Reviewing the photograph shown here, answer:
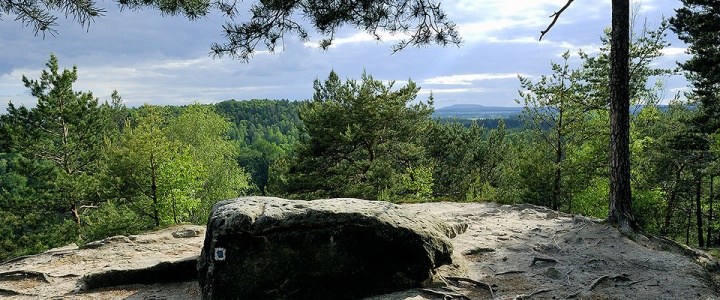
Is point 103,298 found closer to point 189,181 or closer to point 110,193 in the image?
point 189,181

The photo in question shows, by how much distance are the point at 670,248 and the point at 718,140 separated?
11485 millimetres

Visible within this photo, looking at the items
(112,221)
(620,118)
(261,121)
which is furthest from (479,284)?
(261,121)

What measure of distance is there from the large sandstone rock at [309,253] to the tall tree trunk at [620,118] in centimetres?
536

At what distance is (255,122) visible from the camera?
440 feet

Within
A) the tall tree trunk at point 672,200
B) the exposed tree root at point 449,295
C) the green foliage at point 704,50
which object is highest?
the green foliage at point 704,50

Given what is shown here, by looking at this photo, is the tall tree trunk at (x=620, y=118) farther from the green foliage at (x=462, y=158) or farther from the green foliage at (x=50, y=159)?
the green foliage at (x=50, y=159)

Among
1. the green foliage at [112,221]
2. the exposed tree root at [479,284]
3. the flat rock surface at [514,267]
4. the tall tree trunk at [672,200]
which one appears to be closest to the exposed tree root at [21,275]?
the flat rock surface at [514,267]

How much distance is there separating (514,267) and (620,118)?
4.27m

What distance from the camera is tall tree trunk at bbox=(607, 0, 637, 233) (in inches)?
352

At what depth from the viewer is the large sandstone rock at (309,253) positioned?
616 cm

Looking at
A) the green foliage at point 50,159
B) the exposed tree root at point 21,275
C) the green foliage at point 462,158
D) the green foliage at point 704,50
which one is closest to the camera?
the exposed tree root at point 21,275

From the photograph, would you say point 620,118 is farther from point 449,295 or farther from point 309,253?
point 309,253

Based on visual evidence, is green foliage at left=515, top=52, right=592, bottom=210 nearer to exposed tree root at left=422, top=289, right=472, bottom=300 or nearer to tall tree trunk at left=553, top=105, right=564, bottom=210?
tall tree trunk at left=553, top=105, right=564, bottom=210

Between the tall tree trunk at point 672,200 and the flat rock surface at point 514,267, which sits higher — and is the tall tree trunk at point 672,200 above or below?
below
